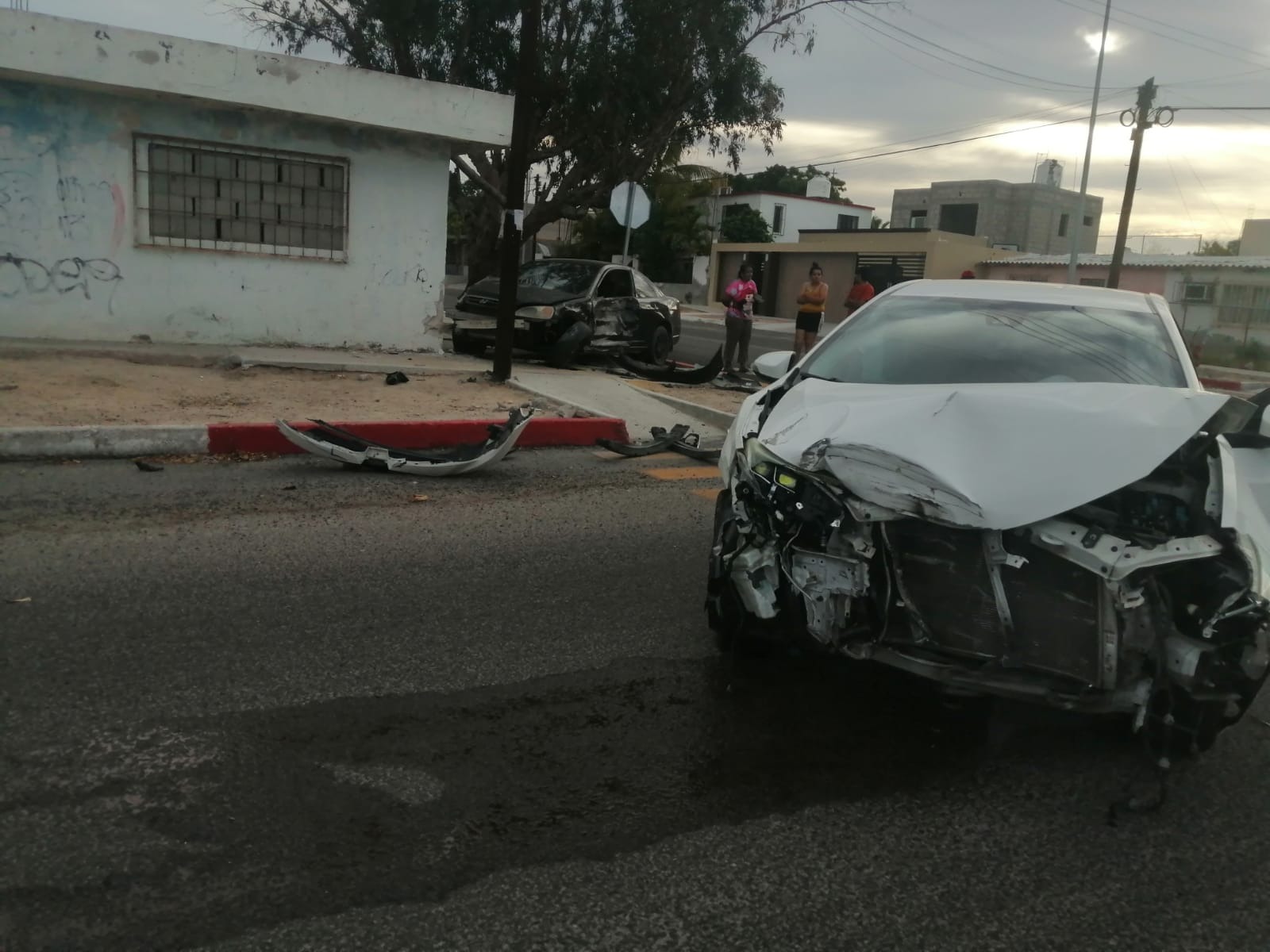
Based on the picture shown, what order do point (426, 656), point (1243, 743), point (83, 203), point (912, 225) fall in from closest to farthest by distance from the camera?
1. point (1243, 743)
2. point (426, 656)
3. point (83, 203)
4. point (912, 225)

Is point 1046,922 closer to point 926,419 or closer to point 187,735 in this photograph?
point 926,419

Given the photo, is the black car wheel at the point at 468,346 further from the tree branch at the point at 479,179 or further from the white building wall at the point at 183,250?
the tree branch at the point at 479,179

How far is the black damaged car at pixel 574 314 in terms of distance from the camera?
579 inches

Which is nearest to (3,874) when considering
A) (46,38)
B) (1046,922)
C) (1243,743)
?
(1046,922)

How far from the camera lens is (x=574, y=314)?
1484 cm

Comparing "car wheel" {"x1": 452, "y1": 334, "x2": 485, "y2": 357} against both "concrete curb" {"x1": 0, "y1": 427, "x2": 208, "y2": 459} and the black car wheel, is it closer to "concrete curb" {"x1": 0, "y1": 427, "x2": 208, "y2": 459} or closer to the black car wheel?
the black car wheel

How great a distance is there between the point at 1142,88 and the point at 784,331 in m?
12.1

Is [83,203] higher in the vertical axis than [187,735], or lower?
higher

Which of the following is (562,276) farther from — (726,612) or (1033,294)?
(726,612)

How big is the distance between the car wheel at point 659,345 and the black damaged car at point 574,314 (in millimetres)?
12

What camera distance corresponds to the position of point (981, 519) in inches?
129

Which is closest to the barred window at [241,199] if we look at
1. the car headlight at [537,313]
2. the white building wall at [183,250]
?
the white building wall at [183,250]

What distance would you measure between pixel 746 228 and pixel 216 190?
41.3 m

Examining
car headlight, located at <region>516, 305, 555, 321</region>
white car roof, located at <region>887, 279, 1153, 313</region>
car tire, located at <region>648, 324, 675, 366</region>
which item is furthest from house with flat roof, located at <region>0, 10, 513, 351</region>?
white car roof, located at <region>887, 279, 1153, 313</region>
